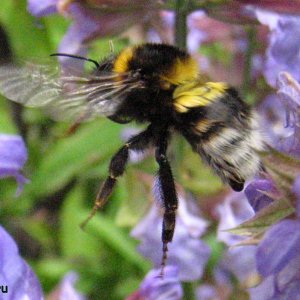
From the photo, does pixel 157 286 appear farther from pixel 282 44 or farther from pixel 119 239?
pixel 119 239

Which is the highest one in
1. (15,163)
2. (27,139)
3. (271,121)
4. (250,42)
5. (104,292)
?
(15,163)

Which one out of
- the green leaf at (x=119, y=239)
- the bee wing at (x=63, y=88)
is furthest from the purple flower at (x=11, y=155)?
the green leaf at (x=119, y=239)

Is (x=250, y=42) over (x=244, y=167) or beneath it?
beneath

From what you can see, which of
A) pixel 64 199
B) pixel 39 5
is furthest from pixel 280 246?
pixel 64 199

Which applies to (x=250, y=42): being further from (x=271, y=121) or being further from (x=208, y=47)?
(x=208, y=47)

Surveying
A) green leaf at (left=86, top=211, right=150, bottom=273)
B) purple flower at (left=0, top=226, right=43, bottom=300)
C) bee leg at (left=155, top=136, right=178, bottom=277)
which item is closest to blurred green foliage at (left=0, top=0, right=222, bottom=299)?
green leaf at (left=86, top=211, right=150, bottom=273)

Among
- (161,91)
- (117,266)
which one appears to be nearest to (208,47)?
(117,266)
